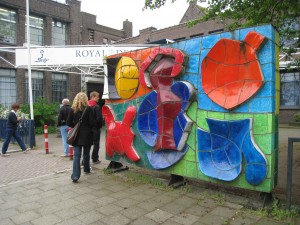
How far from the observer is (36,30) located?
1770 centimetres

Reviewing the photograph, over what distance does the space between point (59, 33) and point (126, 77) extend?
50.6 ft

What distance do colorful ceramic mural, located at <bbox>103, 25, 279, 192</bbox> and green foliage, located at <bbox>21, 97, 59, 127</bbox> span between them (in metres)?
11.3

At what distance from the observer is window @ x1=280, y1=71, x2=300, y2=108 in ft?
57.0

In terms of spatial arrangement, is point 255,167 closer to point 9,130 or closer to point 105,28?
point 9,130

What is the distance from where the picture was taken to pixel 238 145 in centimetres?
394

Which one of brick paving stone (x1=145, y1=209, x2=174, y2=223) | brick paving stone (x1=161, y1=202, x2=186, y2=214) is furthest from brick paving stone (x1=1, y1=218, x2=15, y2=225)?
brick paving stone (x1=161, y1=202, x2=186, y2=214)

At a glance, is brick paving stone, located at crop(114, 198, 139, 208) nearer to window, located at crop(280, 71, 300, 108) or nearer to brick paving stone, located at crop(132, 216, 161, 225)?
brick paving stone, located at crop(132, 216, 161, 225)

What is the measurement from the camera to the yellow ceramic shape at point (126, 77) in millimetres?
5402

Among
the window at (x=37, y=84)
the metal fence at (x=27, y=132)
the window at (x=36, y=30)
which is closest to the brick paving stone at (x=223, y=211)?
the metal fence at (x=27, y=132)

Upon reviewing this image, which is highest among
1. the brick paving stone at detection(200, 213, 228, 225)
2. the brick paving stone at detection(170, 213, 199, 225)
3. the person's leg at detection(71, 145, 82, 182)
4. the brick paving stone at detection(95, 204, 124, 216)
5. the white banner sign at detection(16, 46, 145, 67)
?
the white banner sign at detection(16, 46, 145, 67)

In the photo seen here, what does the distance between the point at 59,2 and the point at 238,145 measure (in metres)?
18.5

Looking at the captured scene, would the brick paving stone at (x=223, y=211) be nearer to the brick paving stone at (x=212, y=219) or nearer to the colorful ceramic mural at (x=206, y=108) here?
the brick paving stone at (x=212, y=219)

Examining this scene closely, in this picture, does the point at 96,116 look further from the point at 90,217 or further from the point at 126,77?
the point at 90,217

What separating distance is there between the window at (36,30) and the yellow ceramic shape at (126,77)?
14.0 meters
